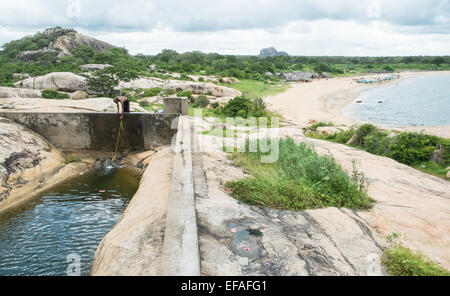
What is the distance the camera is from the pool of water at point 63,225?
18.4 ft

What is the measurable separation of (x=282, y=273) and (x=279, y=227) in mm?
1002

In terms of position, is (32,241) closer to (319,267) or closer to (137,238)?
(137,238)

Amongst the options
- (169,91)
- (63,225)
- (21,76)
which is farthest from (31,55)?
(63,225)

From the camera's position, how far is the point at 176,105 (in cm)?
1171

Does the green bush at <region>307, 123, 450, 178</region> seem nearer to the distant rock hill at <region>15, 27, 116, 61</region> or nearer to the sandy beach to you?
the sandy beach

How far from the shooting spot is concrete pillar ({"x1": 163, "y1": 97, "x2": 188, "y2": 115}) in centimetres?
1159

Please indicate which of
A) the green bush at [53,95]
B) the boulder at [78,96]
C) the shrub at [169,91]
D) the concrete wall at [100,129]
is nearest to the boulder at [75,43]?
the green bush at [53,95]

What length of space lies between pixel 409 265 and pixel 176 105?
9.57 m

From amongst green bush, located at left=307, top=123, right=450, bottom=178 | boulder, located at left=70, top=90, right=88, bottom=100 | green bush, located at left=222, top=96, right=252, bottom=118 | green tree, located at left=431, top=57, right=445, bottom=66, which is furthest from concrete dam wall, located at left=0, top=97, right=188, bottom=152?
green tree, located at left=431, top=57, right=445, bottom=66

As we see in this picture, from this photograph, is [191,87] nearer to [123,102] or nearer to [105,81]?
[105,81]

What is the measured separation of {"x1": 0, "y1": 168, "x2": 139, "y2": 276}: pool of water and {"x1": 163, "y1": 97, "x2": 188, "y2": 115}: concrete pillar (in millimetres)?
2959

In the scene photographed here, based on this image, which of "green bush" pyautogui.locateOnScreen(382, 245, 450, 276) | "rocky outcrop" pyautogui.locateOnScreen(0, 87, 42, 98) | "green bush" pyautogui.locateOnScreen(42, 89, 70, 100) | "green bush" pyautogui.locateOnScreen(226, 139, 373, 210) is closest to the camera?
"green bush" pyautogui.locateOnScreen(382, 245, 450, 276)
